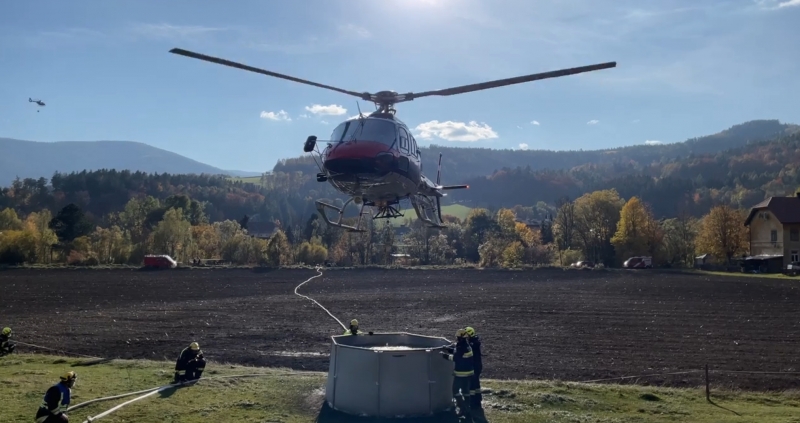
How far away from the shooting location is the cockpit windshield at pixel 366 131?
1473cm

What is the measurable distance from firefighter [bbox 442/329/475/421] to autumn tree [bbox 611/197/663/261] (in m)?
72.4

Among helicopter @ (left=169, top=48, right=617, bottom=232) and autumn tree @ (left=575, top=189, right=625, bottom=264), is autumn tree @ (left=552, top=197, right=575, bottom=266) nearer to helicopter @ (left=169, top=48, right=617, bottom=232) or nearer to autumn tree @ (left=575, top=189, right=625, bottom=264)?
autumn tree @ (left=575, top=189, right=625, bottom=264)

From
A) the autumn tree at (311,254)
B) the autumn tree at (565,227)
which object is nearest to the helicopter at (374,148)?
the autumn tree at (311,254)

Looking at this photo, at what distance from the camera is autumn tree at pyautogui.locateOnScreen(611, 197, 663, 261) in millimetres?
80875

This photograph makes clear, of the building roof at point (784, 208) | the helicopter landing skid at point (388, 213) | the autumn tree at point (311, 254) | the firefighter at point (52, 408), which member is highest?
the building roof at point (784, 208)

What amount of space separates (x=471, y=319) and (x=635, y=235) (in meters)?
56.2

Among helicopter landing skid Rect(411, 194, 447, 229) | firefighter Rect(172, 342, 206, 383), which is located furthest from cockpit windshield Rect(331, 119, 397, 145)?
firefighter Rect(172, 342, 206, 383)

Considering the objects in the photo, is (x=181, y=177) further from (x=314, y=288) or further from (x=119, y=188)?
(x=314, y=288)

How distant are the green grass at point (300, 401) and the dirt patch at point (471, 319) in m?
3.12

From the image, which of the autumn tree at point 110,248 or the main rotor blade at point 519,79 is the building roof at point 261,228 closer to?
the autumn tree at point 110,248

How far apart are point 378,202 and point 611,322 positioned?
1813 centimetres

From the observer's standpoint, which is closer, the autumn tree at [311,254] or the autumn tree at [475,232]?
the autumn tree at [311,254]

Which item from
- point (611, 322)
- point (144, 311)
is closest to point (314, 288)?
point (144, 311)

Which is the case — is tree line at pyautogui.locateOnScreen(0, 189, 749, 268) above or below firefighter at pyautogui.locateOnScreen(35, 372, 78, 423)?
above
